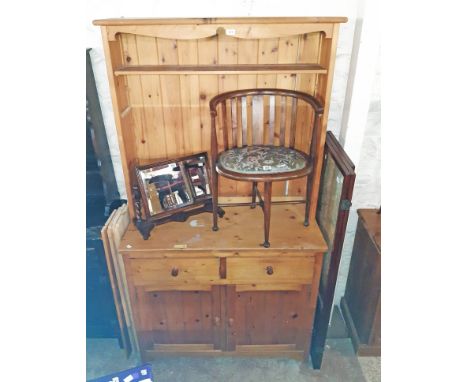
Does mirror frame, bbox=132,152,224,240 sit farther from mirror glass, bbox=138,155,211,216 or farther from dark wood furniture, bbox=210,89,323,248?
dark wood furniture, bbox=210,89,323,248

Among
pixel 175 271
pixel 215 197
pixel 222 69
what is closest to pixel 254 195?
pixel 215 197

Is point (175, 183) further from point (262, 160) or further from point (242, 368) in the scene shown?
point (242, 368)

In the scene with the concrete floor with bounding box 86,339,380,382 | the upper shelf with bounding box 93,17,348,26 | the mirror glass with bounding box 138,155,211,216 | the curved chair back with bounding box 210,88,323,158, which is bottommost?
the concrete floor with bounding box 86,339,380,382

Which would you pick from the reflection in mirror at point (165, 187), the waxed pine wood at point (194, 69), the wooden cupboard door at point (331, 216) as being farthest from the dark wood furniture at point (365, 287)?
the reflection in mirror at point (165, 187)

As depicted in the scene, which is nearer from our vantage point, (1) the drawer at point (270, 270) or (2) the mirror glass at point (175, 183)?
(1) the drawer at point (270, 270)

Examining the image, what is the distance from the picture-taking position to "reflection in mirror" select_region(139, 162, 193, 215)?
177 centimetres

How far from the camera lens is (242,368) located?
198 centimetres

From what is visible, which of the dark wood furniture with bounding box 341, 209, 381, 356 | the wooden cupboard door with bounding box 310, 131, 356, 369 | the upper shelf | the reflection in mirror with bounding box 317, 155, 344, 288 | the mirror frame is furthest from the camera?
the dark wood furniture with bounding box 341, 209, 381, 356

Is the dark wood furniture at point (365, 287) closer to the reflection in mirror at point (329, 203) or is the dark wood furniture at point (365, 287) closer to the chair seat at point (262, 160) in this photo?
the reflection in mirror at point (329, 203)

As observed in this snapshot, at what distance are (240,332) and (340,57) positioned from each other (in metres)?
1.51

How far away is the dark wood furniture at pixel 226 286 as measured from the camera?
165 cm

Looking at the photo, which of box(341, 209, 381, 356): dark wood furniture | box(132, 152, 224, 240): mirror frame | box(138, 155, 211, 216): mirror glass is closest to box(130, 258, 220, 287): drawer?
box(132, 152, 224, 240): mirror frame

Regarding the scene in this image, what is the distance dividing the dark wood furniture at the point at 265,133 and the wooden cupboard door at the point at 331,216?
9 cm
